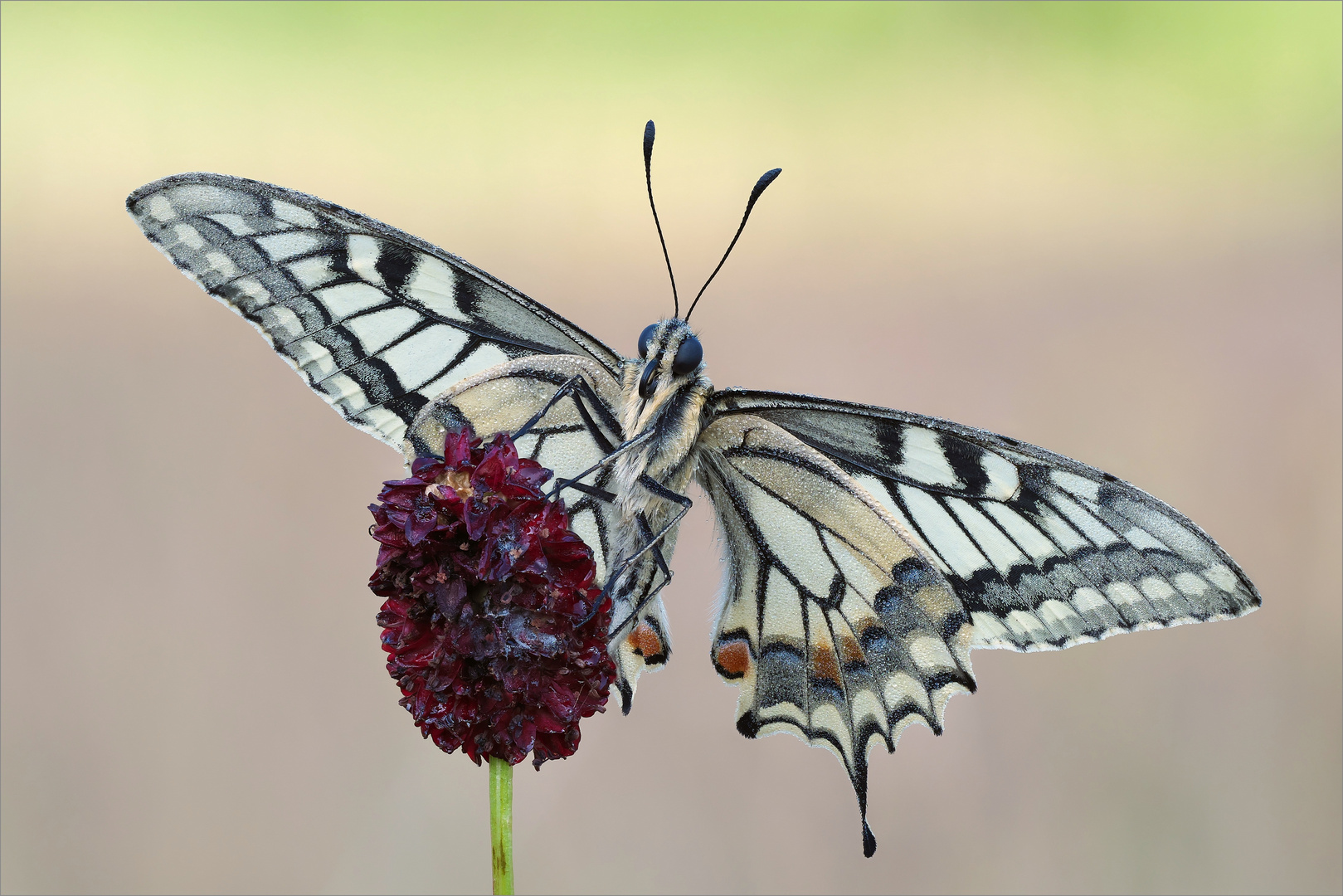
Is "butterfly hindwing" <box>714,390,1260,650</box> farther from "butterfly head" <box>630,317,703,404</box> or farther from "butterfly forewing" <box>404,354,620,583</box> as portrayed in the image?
"butterfly forewing" <box>404,354,620,583</box>

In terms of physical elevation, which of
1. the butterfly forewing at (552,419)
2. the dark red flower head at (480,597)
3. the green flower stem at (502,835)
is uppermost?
the butterfly forewing at (552,419)

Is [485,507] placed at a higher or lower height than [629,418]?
lower

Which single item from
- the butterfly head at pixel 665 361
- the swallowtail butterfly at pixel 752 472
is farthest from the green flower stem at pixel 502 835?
the butterfly head at pixel 665 361

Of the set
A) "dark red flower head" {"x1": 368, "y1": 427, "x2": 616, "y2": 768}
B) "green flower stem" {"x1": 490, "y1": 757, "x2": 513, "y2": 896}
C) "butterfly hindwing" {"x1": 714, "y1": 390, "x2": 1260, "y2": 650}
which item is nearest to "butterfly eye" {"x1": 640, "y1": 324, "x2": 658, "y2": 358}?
"butterfly hindwing" {"x1": 714, "y1": 390, "x2": 1260, "y2": 650}

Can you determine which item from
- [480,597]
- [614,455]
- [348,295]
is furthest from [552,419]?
[480,597]

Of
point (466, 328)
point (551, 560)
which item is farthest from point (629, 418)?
point (551, 560)

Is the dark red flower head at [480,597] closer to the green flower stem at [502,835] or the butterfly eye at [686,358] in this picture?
the green flower stem at [502,835]

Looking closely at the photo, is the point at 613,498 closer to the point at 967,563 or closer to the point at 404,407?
the point at 404,407
